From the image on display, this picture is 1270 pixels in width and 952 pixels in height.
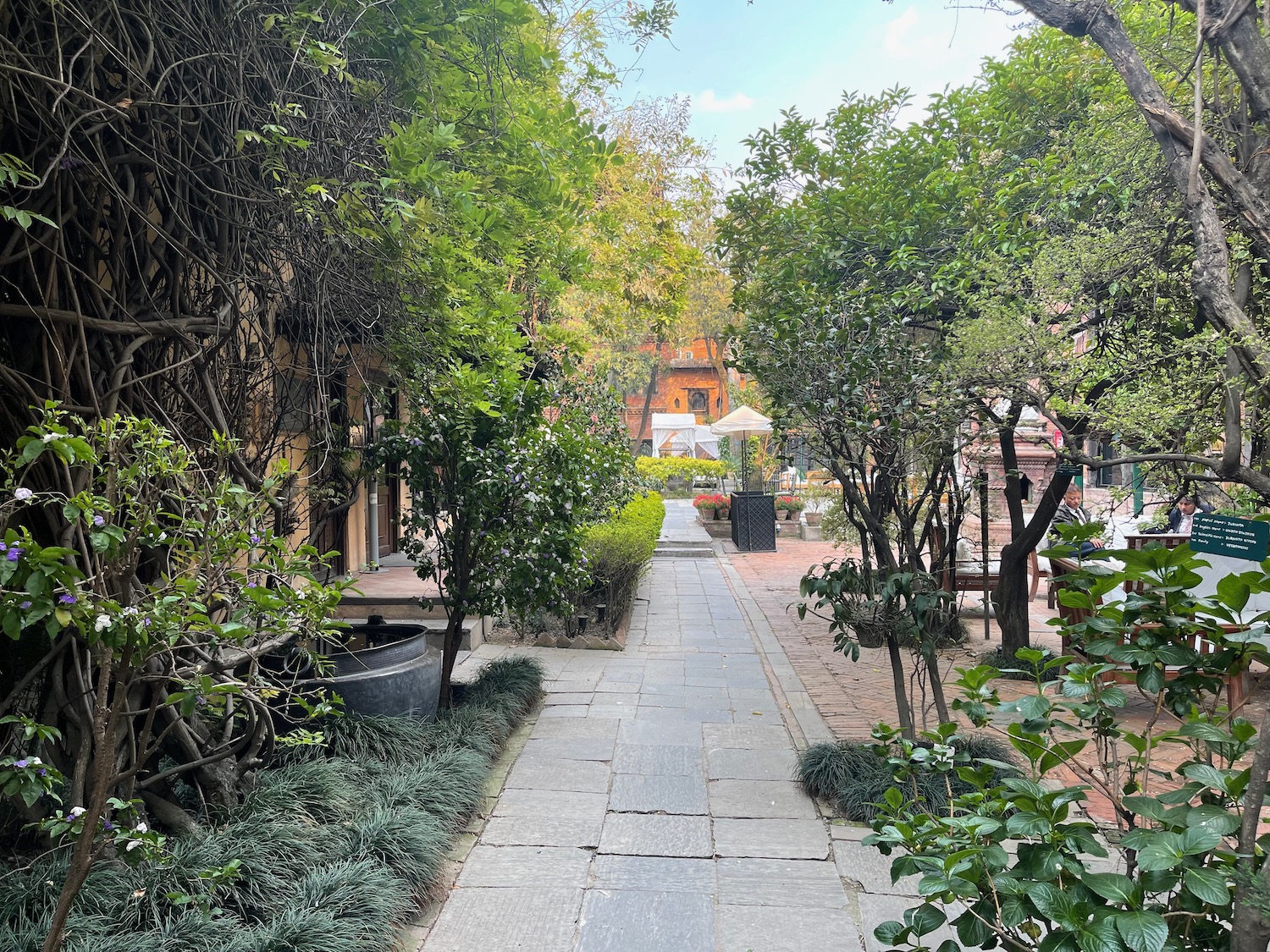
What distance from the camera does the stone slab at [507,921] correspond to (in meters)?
2.88

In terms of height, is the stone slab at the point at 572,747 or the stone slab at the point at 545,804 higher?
the stone slab at the point at 572,747

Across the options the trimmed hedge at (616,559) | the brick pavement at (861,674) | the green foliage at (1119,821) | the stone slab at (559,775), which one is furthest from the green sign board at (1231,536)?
the trimmed hedge at (616,559)

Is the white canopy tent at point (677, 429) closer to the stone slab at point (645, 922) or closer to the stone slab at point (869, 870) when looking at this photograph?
the stone slab at point (869, 870)

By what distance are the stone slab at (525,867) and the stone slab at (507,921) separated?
0.06 m

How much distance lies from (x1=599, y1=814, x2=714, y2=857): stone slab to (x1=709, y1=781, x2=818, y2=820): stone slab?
201mm

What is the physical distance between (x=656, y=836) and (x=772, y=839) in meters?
0.54

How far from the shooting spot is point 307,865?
9.82ft

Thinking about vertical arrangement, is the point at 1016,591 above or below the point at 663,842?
A: above

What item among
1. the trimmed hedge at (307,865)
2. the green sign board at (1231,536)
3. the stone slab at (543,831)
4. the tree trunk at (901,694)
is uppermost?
the green sign board at (1231,536)

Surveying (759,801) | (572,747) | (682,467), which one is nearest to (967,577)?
(759,801)

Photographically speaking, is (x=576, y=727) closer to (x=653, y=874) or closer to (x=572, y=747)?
(x=572, y=747)

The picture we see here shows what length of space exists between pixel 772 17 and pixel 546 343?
400 cm

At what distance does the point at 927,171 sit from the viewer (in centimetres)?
643

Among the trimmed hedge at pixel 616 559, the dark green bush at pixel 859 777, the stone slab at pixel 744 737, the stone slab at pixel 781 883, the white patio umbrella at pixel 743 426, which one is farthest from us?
the white patio umbrella at pixel 743 426
